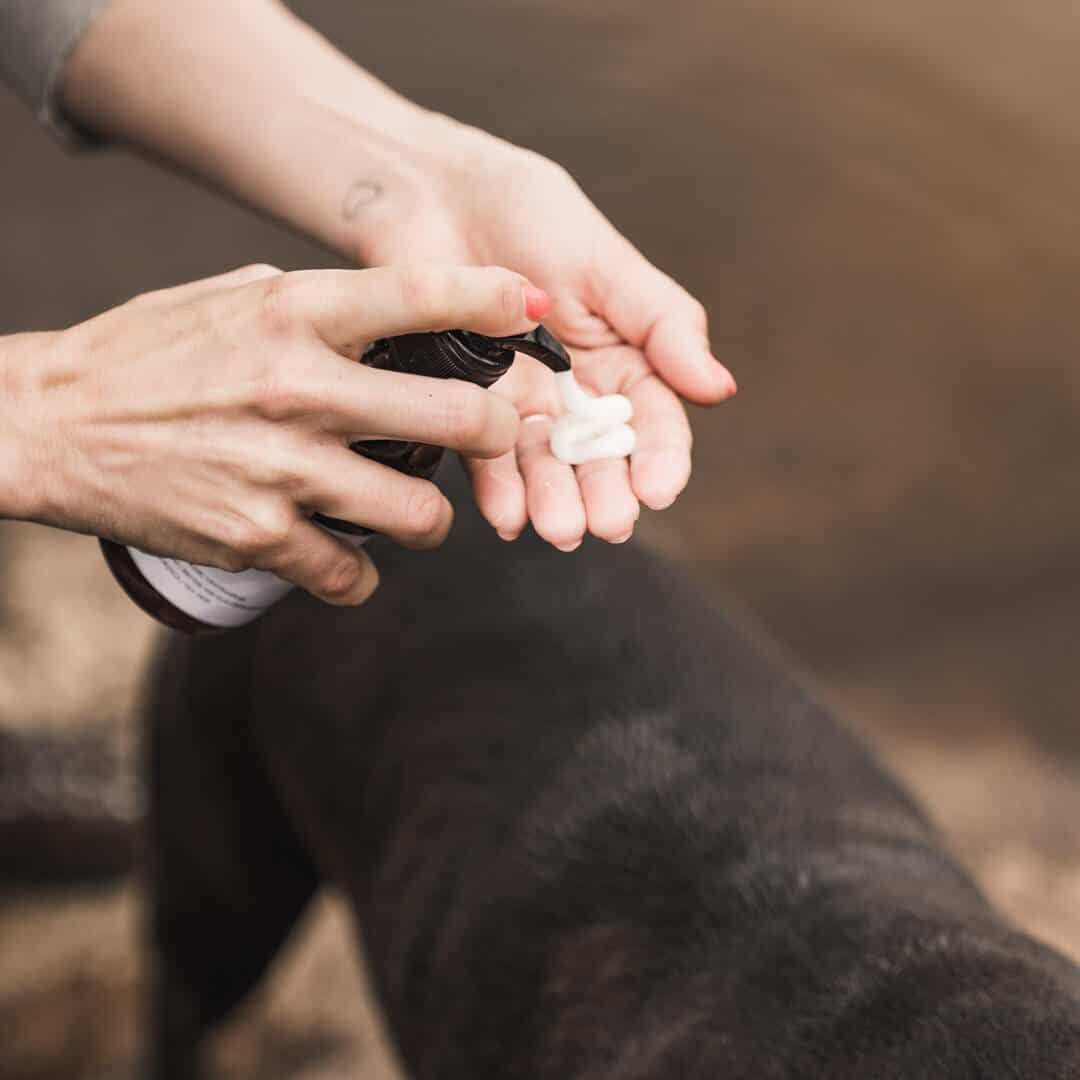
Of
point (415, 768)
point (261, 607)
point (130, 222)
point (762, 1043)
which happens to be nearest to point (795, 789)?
point (762, 1043)

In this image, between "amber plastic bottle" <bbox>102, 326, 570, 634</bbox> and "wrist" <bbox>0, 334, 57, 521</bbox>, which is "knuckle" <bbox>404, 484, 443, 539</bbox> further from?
"wrist" <bbox>0, 334, 57, 521</bbox>

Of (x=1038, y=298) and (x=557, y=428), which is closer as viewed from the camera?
(x=557, y=428)

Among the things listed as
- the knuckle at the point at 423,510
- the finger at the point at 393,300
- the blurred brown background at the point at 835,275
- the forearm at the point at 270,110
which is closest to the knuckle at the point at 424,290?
the finger at the point at 393,300

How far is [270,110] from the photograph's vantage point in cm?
→ 95

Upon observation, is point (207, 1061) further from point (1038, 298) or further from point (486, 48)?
point (1038, 298)

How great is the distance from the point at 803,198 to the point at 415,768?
1.93 m

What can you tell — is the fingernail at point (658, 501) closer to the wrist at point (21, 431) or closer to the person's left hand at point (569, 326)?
the person's left hand at point (569, 326)

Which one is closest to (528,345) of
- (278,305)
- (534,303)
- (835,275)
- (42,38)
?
(534,303)

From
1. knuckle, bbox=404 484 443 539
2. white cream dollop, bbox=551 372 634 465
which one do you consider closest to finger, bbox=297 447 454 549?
knuckle, bbox=404 484 443 539

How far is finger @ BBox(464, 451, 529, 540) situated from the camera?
74cm

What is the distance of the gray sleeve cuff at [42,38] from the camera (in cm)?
96

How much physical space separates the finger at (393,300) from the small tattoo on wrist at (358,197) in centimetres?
34

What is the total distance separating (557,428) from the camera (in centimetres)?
77

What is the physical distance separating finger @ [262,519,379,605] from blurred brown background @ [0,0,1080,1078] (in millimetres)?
1591
